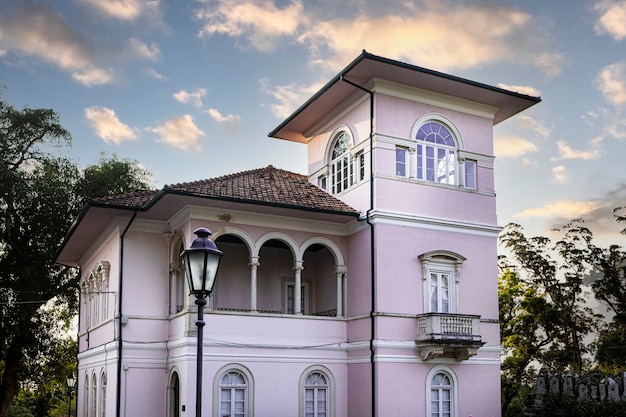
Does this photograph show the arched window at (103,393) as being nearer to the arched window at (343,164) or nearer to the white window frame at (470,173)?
the arched window at (343,164)

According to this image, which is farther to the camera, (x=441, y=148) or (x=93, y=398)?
(x=93, y=398)

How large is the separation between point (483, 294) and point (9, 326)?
19.9 m

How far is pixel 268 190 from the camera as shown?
74.8 ft

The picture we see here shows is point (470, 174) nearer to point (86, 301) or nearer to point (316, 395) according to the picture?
point (316, 395)

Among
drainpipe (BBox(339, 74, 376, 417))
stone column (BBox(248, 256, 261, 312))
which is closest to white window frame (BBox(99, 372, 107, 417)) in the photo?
stone column (BBox(248, 256, 261, 312))

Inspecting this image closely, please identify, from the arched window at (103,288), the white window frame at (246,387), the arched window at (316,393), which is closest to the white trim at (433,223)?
the arched window at (316,393)

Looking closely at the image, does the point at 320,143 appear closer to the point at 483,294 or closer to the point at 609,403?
the point at 483,294

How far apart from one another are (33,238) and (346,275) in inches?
677

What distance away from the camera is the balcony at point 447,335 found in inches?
850

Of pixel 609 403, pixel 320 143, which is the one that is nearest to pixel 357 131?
pixel 320 143

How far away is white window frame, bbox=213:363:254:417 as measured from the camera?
20.7 m

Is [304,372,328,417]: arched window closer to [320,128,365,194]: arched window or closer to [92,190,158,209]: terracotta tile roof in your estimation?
[320,128,365,194]: arched window

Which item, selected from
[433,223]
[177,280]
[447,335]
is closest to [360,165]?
[433,223]

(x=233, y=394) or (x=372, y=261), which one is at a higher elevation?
(x=372, y=261)
